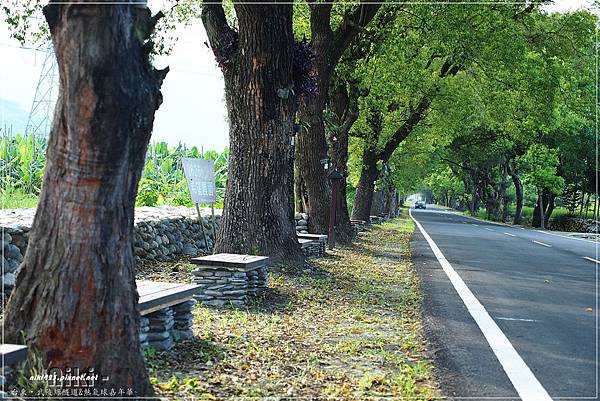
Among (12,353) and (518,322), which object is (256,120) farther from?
(12,353)

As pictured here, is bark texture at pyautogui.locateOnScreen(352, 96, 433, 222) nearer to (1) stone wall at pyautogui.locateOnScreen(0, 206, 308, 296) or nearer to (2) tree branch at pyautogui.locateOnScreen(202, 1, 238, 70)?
(1) stone wall at pyautogui.locateOnScreen(0, 206, 308, 296)

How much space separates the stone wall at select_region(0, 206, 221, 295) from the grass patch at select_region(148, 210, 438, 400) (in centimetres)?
217

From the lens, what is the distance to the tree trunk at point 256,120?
37.8ft

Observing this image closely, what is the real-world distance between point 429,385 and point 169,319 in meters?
2.25

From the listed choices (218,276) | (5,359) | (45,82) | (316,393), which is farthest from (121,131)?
(45,82)

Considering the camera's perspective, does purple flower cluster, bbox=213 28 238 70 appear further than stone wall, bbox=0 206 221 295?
Yes

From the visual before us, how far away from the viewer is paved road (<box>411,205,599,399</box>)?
19.5ft

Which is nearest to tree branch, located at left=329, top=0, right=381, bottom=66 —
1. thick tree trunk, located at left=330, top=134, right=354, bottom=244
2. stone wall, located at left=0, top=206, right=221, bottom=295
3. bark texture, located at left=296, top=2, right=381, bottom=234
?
bark texture, located at left=296, top=2, right=381, bottom=234

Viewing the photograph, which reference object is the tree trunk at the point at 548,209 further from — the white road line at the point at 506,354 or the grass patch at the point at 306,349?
the grass patch at the point at 306,349

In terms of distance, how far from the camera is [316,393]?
537cm

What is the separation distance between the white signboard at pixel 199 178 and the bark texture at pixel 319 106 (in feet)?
15.7

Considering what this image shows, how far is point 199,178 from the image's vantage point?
485 inches

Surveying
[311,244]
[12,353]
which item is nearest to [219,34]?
[311,244]

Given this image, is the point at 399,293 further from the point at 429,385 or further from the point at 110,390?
the point at 110,390
